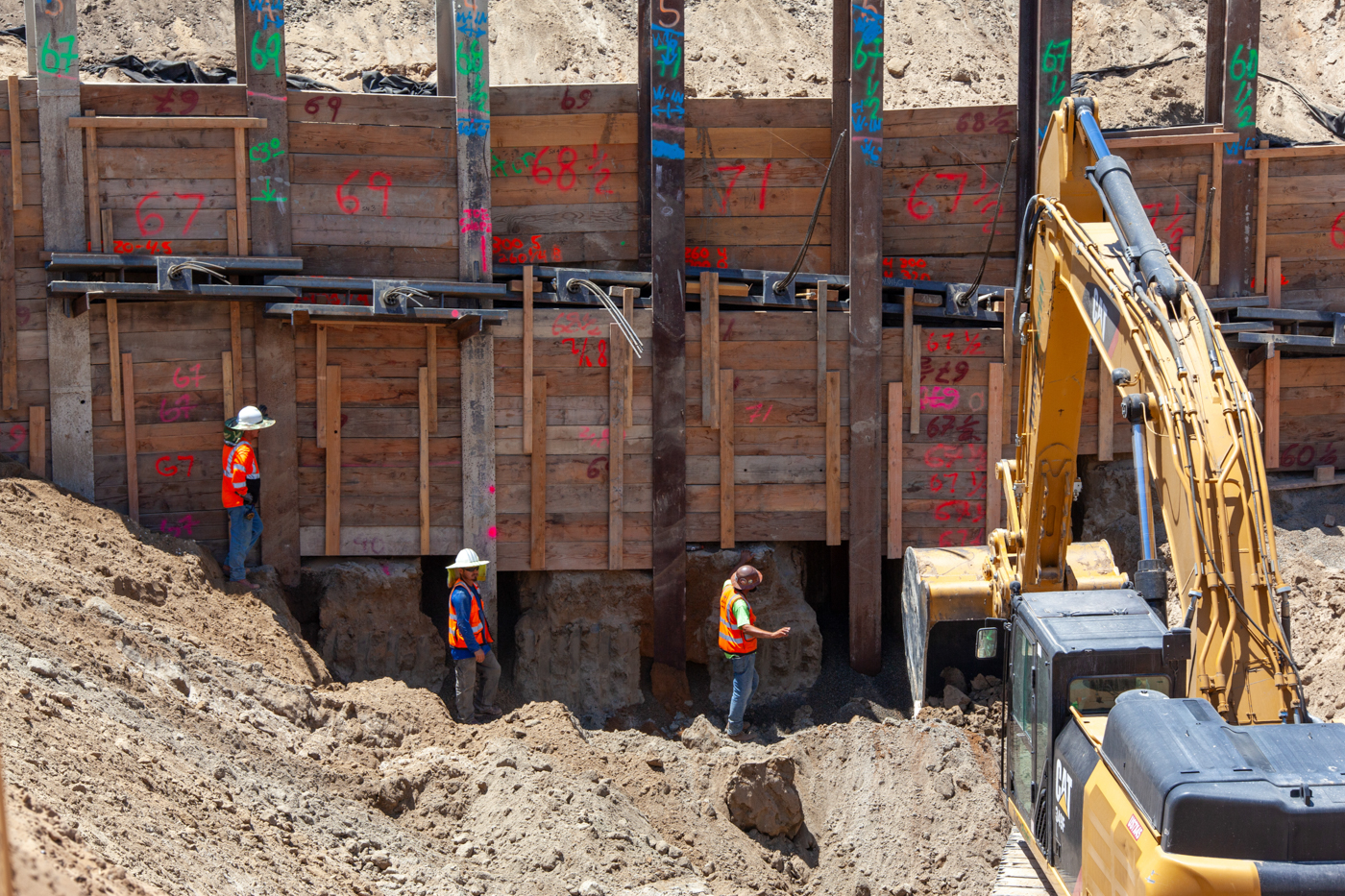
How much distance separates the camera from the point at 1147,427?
6258 millimetres

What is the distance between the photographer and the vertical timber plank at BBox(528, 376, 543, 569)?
1150 centimetres

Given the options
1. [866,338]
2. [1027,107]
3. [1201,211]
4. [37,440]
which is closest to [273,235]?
[37,440]

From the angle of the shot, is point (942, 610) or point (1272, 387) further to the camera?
point (1272, 387)

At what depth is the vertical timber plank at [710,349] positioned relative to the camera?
37.9ft

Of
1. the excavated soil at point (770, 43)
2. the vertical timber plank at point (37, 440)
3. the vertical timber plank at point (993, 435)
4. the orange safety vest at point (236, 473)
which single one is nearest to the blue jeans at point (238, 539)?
the orange safety vest at point (236, 473)

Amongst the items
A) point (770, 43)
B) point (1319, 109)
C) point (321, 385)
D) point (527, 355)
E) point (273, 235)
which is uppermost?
point (770, 43)

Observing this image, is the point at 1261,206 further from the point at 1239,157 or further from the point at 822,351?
the point at 822,351

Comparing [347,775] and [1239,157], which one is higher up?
[1239,157]

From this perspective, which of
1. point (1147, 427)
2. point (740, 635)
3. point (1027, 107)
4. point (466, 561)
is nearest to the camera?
point (1147, 427)

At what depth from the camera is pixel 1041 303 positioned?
327 inches

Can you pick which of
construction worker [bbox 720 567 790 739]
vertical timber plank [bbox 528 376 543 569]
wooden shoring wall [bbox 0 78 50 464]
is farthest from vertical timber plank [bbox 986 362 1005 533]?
wooden shoring wall [bbox 0 78 50 464]

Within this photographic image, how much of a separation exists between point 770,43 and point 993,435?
472 inches

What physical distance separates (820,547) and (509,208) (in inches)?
187

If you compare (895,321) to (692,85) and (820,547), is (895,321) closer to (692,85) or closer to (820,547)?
(820,547)
